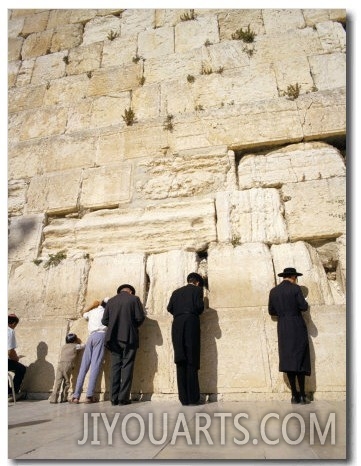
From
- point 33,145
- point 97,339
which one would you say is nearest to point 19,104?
point 33,145

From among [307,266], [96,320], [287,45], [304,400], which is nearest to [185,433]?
[304,400]

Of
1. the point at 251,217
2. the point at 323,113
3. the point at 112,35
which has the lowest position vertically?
the point at 251,217

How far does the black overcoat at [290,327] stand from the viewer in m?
3.54

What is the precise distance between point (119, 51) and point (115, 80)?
2.55ft

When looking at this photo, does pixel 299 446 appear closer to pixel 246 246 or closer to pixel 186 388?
pixel 186 388

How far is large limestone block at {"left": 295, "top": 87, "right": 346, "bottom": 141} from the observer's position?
17.1 ft

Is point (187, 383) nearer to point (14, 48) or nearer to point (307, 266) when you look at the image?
point (307, 266)

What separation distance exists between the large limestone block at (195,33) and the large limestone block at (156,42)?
13 centimetres

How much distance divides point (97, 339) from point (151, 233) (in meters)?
1.58

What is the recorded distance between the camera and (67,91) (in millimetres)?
6895

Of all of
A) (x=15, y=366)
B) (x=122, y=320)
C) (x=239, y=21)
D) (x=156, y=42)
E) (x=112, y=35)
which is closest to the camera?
(x=122, y=320)

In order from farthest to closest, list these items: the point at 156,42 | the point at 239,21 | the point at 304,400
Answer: the point at 156,42, the point at 239,21, the point at 304,400

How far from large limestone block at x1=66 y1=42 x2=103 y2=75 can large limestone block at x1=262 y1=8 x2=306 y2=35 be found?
3177 millimetres

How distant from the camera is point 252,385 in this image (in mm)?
3748
